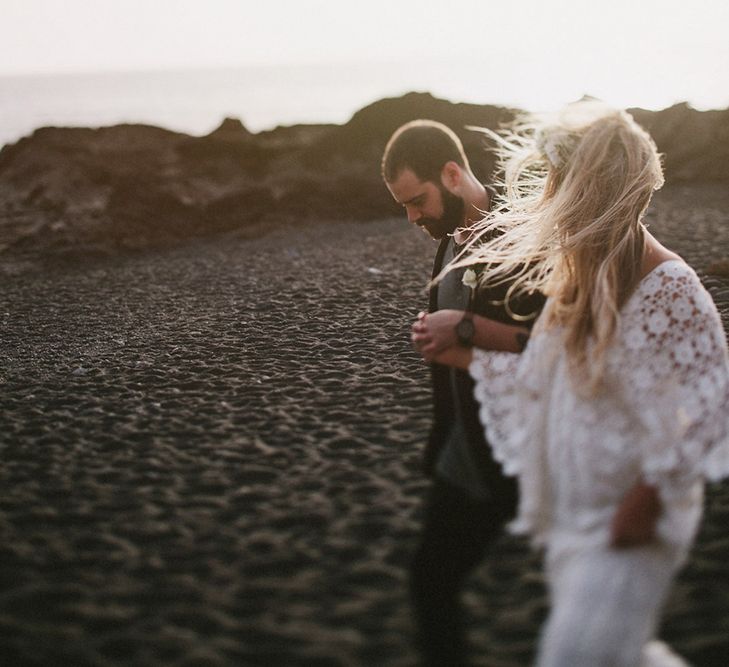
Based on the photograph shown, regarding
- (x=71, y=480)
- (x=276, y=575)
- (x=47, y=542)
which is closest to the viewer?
(x=276, y=575)

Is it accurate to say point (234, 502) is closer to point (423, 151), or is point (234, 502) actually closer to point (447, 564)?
point (447, 564)

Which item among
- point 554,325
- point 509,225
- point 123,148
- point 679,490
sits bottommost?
point 679,490

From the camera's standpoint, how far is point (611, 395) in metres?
2.65

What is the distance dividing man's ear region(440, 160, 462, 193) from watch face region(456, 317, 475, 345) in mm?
Result: 877

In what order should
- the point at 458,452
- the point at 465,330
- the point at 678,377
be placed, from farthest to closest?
1. the point at 458,452
2. the point at 465,330
3. the point at 678,377

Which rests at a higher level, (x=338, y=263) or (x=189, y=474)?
(x=338, y=263)

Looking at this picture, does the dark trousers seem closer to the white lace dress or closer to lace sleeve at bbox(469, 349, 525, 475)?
lace sleeve at bbox(469, 349, 525, 475)

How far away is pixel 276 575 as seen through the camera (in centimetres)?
358

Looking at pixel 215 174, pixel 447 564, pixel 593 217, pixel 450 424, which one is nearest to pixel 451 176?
pixel 593 217

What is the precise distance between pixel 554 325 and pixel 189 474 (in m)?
2.91

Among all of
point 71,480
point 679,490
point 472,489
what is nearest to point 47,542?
point 71,480

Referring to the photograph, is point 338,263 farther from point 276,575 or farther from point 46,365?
point 276,575

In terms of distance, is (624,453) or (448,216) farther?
(448,216)

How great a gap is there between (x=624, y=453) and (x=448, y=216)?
1.68 meters
